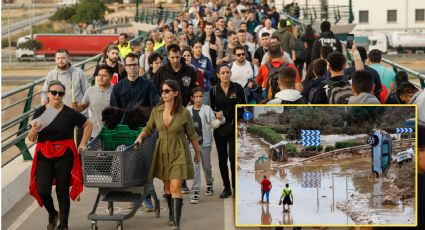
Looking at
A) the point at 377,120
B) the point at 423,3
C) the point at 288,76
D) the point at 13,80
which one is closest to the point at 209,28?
the point at 288,76

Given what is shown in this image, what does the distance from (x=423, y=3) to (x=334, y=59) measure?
299ft

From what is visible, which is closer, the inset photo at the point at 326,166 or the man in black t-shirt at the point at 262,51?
the inset photo at the point at 326,166

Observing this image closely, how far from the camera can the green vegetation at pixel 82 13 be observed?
472ft

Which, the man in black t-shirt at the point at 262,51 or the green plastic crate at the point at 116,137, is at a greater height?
the man in black t-shirt at the point at 262,51

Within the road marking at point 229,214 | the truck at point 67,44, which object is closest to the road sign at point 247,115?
the road marking at point 229,214

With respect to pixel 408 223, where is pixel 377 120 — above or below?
above

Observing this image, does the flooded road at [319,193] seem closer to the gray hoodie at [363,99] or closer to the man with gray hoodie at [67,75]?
the gray hoodie at [363,99]

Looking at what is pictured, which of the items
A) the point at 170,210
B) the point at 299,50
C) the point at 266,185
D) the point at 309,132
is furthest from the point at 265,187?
the point at 299,50

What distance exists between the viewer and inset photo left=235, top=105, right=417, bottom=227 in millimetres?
6828

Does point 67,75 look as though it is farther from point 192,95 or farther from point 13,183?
point 192,95

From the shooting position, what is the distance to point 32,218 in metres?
12.1

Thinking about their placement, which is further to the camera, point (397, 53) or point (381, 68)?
point (397, 53)

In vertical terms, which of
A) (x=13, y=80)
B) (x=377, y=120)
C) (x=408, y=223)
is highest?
(x=377, y=120)

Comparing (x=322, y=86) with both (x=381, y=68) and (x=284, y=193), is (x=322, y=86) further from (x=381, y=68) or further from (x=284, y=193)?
(x=284, y=193)
